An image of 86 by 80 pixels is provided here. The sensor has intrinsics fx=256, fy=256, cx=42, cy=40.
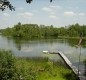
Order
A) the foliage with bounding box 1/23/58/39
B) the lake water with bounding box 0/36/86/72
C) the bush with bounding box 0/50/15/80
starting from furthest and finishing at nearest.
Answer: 1. the foliage with bounding box 1/23/58/39
2. the lake water with bounding box 0/36/86/72
3. the bush with bounding box 0/50/15/80

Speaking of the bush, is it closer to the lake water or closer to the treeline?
the lake water

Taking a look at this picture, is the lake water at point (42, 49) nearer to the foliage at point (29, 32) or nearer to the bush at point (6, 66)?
the bush at point (6, 66)

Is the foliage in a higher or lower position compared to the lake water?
higher

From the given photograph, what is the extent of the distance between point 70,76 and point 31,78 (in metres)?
9.85

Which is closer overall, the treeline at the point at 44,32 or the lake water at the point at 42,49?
the lake water at the point at 42,49

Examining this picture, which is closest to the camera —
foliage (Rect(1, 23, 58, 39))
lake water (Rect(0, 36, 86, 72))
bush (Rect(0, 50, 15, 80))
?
bush (Rect(0, 50, 15, 80))

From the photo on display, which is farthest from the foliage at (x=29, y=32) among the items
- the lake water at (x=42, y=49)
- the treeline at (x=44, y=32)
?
the lake water at (x=42, y=49)

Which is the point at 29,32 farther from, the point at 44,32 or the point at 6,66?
the point at 6,66

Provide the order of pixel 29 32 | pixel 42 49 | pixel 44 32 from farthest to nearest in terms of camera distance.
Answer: pixel 44 32, pixel 29 32, pixel 42 49

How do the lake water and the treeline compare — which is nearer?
the lake water

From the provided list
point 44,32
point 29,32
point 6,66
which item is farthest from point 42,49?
point 44,32

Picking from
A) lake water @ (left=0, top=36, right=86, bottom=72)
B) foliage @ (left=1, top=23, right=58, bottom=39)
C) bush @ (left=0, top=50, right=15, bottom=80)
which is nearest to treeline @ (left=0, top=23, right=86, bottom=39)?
foliage @ (left=1, top=23, right=58, bottom=39)

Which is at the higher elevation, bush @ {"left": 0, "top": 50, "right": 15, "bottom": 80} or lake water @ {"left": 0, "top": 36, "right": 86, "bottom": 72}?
bush @ {"left": 0, "top": 50, "right": 15, "bottom": 80}

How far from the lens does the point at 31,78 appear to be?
1747 centimetres
